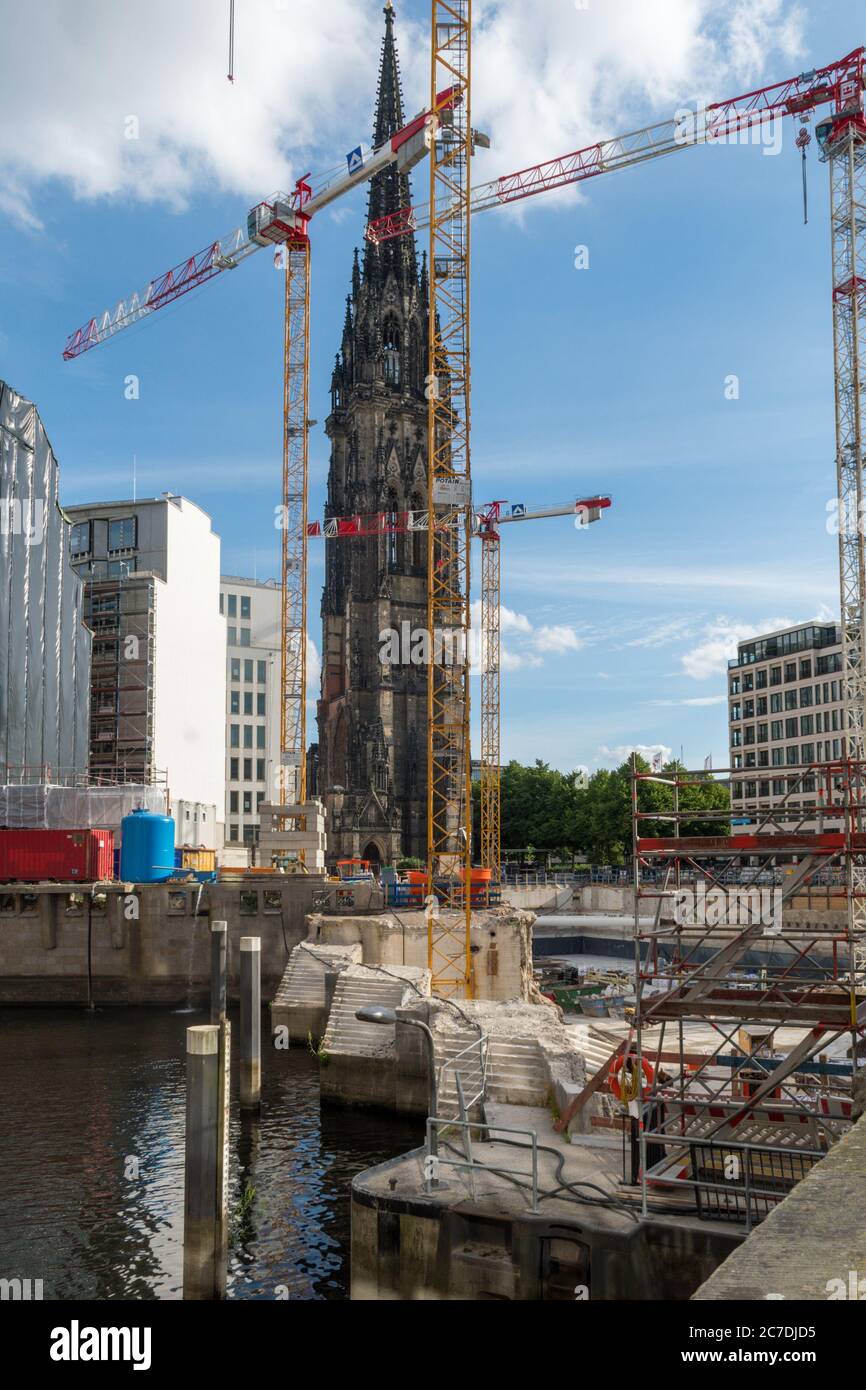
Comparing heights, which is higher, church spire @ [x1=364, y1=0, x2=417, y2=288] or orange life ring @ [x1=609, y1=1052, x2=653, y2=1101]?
church spire @ [x1=364, y1=0, x2=417, y2=288]

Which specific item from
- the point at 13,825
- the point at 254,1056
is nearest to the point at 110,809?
the point at 13,825

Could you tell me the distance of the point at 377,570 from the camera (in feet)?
414

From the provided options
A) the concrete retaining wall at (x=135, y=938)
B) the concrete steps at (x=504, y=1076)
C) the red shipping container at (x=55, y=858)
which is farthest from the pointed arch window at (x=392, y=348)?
the concrete steps at (x=504, y=1076)

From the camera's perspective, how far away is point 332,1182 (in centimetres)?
2489

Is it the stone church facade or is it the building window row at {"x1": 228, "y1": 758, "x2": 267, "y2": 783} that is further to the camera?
the building window row at {"x1": 228, "y1": 758, "x2": 267, "y2": 783}

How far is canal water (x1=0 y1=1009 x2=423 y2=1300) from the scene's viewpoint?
1983 cm

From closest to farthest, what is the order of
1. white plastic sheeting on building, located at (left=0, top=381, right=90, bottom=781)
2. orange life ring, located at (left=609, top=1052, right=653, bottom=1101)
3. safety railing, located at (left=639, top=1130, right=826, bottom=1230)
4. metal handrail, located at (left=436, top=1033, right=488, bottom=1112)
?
safety railing, located at (left=639, top=1130, right=826, bottom=1230), orange life ring, located at (left=609, top=1052, right=653, bottom=1101), metal handrail, located at (left=436, top=1033, right=488, bottom=1112), white plastic sheeting on building, located at (left=0, top=381, right=90, bottom=781)

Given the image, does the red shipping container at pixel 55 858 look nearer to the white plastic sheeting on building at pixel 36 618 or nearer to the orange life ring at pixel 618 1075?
the white plastic sheeting on building at pixel 36 618

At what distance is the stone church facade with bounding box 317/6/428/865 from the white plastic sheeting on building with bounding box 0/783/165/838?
1938 inches

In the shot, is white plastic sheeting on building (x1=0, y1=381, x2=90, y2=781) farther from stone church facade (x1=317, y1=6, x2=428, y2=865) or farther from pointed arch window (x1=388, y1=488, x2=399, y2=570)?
pointed arch window (x1=388, y1=488, x2=399, y2=570)

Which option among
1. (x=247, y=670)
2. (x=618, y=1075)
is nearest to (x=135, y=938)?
(x=618, y=1075)

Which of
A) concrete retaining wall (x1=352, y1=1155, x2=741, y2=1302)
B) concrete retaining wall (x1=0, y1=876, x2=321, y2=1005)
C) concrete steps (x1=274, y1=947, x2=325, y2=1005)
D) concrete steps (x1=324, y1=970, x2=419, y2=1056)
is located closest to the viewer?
concrete retaining wall (x1=352, y1=1155, x2=741, y2=1302)

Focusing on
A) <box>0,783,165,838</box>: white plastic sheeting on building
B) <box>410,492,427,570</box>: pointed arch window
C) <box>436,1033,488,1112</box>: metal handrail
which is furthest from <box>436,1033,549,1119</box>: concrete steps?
<box>410,492,427,570</box>: pointed arch window

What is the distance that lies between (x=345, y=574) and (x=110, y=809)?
221 feet
